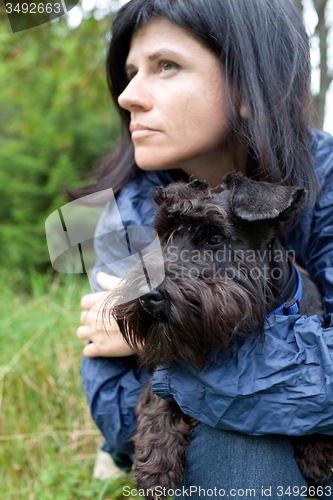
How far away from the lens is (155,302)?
158 centimetres

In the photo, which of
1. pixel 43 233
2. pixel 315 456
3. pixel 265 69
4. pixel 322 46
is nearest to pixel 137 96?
pixel 265 69

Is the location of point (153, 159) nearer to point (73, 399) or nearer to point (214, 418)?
point (214, 418)

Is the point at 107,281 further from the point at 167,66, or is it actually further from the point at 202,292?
the point at 167,66

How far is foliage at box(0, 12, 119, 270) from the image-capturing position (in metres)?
6.16

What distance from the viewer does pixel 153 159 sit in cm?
224

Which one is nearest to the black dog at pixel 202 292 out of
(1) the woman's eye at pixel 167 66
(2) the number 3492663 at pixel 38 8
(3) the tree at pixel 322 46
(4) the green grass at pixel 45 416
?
(1) the woman's eye at pixel 167 66

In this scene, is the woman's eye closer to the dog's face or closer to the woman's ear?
the woman's ear

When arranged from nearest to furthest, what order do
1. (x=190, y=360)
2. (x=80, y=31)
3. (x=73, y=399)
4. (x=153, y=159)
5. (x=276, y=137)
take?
(x=190, y=360) < (x=276, y=137) < (x=153, y=159) < (x=73, y=399) < (x=80, y=31)

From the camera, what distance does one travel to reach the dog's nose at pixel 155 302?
1568mm

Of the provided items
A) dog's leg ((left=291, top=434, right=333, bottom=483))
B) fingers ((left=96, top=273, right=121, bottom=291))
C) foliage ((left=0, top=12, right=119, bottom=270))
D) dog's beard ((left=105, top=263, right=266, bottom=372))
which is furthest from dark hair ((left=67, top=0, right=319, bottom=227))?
foliage ((left=0, top=12, right=119, bottom=270))

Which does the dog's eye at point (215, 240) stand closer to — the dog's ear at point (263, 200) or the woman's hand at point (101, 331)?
the dog's ear at point (263, 200)

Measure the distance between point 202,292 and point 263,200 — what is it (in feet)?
1.51

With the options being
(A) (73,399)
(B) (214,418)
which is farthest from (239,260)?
(A) (73,399)

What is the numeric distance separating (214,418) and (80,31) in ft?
19.0
